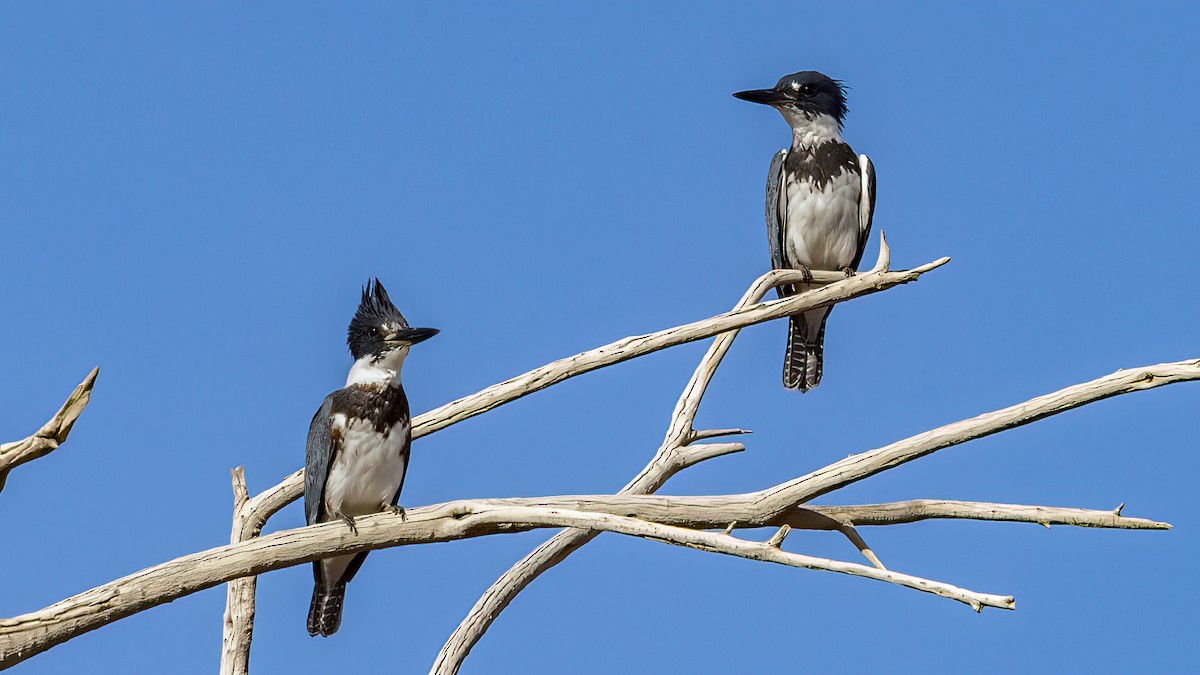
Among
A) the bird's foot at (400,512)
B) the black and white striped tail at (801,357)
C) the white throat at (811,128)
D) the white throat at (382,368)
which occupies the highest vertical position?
the white throat at (811,128)

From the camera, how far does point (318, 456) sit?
684cm

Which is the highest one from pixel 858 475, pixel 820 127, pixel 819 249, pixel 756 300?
pixel 820 127

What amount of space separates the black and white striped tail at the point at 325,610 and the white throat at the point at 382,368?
110 centimetres

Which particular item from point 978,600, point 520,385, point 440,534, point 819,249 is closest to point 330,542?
point 440,534

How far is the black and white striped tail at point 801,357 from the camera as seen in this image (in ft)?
28.2

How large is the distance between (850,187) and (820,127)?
1.38 feet

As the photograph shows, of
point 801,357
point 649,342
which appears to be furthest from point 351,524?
point 801,357

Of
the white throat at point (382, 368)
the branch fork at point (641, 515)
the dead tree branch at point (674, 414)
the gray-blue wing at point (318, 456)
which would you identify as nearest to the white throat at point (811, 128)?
the dead tree branch at point (674, 414)

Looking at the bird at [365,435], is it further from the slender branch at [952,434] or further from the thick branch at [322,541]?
the slender branch at [952,434]

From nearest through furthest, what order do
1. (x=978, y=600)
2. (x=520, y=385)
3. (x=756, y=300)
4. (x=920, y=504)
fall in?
(x=978, y=600)
(x=920, y=504)
(x=520, y=385)
(x=756, y=300)

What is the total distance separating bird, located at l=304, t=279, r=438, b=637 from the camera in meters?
6.75

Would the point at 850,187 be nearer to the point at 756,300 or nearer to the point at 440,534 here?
the point at 756,300

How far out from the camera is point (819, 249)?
8516mm

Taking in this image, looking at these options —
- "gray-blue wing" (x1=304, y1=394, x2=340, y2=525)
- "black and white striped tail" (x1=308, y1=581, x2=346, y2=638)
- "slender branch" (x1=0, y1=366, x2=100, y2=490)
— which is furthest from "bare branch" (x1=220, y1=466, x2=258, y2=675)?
"slender branch" (x1=0, y1=366, x2=100, y2=490)
